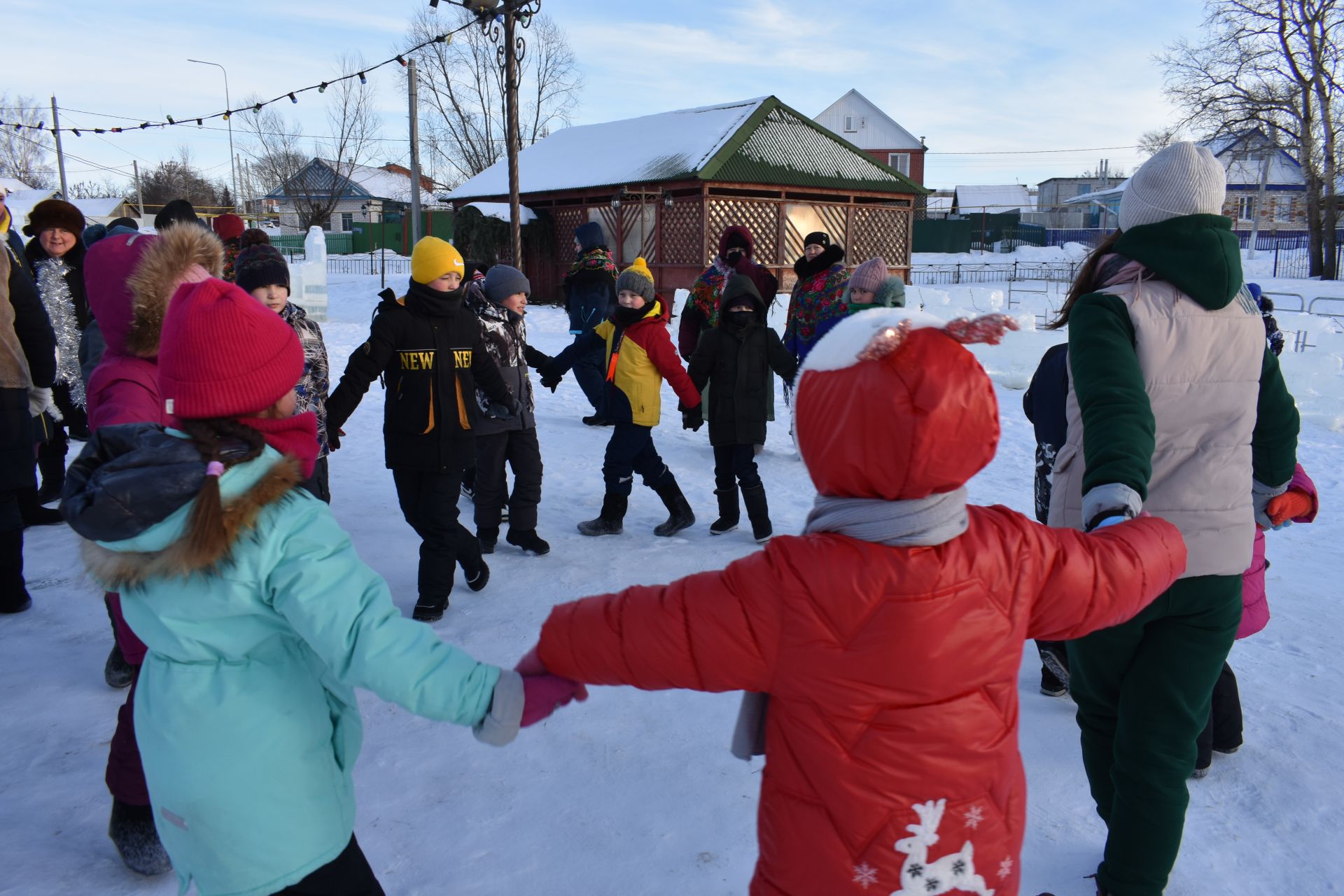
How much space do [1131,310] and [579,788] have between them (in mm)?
2208

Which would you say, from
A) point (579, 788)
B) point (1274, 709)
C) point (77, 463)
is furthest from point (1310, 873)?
point (77, 463)

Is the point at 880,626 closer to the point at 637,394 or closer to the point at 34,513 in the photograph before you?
the point at 637,394

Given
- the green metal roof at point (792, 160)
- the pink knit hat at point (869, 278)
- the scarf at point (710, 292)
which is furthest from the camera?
the green metal roof at point (792, 160)

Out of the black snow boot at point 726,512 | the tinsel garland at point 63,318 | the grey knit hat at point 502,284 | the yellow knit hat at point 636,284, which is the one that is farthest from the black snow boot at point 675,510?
the tinsel garland at point 63,318

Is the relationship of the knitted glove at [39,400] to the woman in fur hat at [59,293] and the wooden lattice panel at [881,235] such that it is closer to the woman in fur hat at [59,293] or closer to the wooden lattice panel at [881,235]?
the woman in fur hat at [59,293]

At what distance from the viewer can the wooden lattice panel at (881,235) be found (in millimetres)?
22141

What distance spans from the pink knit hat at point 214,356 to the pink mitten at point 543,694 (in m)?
0.81

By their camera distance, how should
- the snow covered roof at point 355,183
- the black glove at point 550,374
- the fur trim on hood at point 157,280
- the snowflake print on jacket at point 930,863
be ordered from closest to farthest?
the snowflake print on jacket at point 930,863
the fur trim on hood at point 157,280
the black glove at point 550,374
the snow covered roof at point 355,183

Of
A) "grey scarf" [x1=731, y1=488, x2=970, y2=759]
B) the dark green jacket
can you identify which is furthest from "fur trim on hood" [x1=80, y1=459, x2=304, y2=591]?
the dark green jacket

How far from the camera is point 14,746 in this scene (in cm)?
320

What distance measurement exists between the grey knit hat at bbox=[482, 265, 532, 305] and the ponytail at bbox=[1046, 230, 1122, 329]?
12.2ft

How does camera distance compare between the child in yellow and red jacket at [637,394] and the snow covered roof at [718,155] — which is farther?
the snow covered roof at [718,155]

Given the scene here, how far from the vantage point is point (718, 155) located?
62.6 feet

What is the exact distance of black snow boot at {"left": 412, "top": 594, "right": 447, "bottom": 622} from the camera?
171 inches
